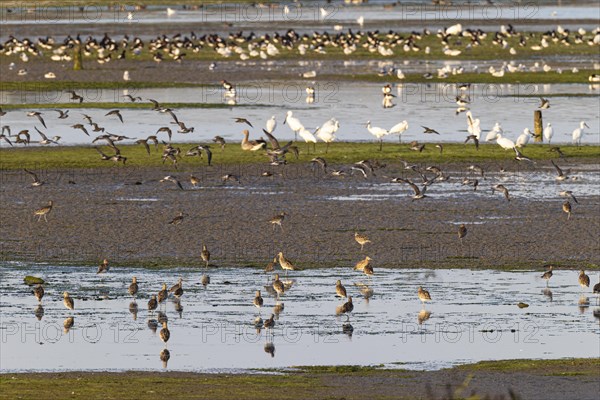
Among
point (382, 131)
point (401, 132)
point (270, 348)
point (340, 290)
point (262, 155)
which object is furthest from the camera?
point (401, 132)

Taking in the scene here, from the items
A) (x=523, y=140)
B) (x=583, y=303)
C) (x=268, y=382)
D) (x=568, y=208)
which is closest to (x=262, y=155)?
(x=523, y=140)

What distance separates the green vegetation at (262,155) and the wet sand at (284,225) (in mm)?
2078

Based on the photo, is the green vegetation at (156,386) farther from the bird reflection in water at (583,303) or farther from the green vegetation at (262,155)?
the green vegetation at (262,155)

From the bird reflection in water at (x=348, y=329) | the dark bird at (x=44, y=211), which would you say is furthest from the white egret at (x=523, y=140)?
the bird reflection in water at (x=348, y=329)

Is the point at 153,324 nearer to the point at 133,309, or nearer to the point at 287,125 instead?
the point at 133,309

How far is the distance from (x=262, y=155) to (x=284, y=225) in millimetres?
9467

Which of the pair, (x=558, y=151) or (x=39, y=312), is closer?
(x=39, y=312)

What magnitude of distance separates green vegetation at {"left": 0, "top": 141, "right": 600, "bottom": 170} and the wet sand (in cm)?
208

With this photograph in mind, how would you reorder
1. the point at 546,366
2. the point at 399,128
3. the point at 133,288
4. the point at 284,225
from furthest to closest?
the point at 399,128 < the point at 284,225 < the point at 133,288 < the point at 546,366

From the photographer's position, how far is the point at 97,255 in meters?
21.9

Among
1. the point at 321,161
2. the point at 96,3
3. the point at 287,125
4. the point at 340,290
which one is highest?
the point at 96,3

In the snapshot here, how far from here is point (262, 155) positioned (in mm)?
33500

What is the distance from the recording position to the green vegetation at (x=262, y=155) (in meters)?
32.1

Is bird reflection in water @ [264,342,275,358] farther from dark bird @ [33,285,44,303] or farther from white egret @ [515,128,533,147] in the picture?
white egret @ [515,128,533,147]
